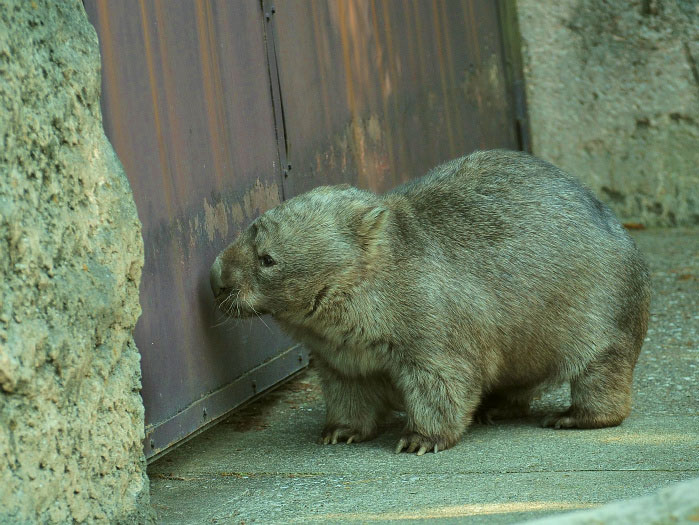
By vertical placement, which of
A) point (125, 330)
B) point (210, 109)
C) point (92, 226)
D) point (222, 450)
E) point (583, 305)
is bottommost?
point (222, 450)

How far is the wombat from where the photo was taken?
408 cm

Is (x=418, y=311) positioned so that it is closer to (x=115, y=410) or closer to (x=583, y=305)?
(x=583, y=305)

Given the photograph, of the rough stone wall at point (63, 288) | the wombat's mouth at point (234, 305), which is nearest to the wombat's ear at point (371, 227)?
the wombat's mouth at point (234, 305)

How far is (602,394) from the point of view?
4281 mm

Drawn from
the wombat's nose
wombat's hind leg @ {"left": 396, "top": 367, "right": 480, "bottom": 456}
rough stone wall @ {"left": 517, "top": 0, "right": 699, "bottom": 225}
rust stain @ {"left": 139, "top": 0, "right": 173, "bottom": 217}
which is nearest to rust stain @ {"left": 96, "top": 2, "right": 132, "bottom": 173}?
rust stain @ {"left": 139, "top": 0, "right": 173, "bottom": 217}

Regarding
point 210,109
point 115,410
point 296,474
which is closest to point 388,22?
point 210,109

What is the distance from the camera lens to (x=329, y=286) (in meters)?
4.09

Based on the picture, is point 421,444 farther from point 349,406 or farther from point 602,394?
point 602,394

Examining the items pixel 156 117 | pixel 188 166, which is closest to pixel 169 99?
pixel 156 117

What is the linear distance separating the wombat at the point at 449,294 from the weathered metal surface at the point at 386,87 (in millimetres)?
879

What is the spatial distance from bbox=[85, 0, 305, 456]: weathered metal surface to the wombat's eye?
0.25 meters

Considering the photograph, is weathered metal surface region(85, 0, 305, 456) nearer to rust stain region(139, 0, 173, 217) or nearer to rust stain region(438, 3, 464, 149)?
rust stain region(139, 0, 173, 217)

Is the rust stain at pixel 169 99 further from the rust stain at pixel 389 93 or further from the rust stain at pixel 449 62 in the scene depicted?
the rust stain at pixel 449 62

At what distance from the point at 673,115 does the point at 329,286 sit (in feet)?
15.0
